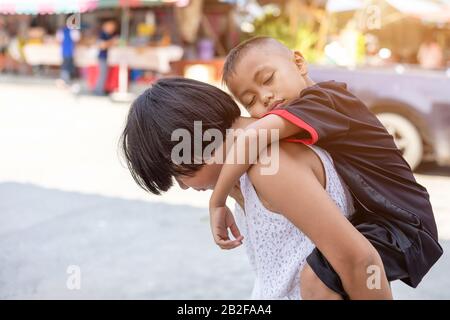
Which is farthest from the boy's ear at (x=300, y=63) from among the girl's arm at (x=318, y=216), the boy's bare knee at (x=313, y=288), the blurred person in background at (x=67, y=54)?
the blurred person in background at (x=67, y=54)

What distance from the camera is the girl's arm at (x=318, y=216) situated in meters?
1.32

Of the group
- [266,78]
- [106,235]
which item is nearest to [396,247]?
[266,78]

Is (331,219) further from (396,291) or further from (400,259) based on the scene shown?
(396,291)

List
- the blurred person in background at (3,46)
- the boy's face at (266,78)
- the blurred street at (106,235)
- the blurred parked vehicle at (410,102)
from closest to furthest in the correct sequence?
the boy's face at (266,78) → the blurred street at (106,235) → the blurred parked vehicle at (410,102) → the blurred person in background at (3,46)

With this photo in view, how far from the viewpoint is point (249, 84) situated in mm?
1625

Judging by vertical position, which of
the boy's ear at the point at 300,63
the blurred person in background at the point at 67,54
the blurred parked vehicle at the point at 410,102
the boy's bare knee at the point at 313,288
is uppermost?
the boy's ear at the point at 300,63

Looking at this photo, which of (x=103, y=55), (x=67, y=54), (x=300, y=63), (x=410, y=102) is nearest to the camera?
(x=300, y=63)

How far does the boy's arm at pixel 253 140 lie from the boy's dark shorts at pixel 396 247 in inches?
11.0

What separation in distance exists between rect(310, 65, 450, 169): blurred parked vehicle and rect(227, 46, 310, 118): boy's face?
4.89 m

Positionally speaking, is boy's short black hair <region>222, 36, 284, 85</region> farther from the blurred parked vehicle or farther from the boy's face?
the blurred parked vehicle

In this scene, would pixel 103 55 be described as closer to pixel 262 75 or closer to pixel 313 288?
pixel 262 75

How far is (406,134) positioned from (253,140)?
5.39 m

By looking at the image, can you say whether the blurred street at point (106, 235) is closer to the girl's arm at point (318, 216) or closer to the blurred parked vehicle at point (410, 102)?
the blurred parked vehicle at point (410, 102)

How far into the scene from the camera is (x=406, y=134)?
6.41 m
